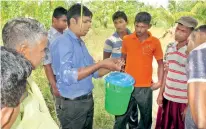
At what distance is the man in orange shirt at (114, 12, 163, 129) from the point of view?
10.6 ft

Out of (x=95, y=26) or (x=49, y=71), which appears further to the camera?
(x=95, y=26)

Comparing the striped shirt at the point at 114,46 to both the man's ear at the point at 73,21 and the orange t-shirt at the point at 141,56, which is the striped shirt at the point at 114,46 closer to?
the orange t-shirt at the point at 141,56

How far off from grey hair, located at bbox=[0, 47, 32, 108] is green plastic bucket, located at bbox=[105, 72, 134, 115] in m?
1.50

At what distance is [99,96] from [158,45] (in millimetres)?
1270

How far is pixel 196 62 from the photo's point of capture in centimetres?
159

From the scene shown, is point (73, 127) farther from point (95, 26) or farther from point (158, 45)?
point (95, 26)

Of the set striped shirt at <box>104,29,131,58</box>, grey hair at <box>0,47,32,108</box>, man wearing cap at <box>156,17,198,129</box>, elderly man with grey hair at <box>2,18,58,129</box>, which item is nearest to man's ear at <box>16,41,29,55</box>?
elderly man with grey hair at <box>2,18,58,129</box>

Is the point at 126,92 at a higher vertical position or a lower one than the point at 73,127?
higher

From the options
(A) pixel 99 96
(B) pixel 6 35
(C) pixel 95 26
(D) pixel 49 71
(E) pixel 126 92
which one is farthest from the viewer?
(C) pixel 95 26

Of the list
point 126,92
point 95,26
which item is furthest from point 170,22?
point 126,92

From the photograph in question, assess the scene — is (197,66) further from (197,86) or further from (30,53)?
(30,53)

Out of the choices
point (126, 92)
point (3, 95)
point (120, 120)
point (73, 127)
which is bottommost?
point (120, 120)

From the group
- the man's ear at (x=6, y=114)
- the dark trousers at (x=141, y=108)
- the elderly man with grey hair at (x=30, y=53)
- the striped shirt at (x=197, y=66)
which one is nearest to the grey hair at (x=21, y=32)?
the elderly man with grey hair at (x=30, y=53)

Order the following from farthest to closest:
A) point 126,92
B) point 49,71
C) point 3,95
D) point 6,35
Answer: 1. point 49,71
2. point 126,92
3. point 6,35
4. point 3,95
